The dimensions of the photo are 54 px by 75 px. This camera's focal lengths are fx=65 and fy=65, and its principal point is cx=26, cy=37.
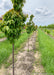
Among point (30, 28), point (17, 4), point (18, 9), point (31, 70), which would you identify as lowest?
point (31, 70)

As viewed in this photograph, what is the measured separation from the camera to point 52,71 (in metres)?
3.23

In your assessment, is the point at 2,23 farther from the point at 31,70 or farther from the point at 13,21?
the point at 31,70

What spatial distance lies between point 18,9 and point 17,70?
3.33 m

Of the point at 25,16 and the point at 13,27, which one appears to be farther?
the point at 25,16

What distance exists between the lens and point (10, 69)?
12.7 ft

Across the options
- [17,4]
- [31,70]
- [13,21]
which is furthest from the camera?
[31,70]

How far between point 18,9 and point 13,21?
2.93 ft

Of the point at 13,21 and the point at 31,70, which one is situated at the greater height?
the point at 13,21

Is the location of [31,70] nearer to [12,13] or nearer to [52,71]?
[52,71]

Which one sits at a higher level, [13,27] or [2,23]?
[2,23]

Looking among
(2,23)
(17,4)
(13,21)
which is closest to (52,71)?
(13,21)

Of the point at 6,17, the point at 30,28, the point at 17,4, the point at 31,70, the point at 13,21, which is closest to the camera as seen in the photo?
the point at 13,21

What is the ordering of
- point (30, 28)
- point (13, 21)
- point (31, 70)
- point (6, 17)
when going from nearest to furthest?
point (13, 21), point (6, 17), point (31, 70), point (30, 28)

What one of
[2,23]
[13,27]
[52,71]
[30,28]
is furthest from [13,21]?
[30,28]
